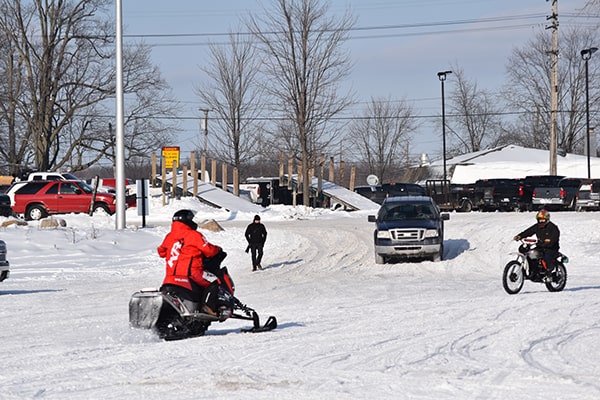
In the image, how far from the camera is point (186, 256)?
36.8 ft

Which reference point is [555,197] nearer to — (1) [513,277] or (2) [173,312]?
(1) [513,277]

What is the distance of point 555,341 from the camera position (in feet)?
36.6

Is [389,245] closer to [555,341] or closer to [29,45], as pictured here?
[555,341]

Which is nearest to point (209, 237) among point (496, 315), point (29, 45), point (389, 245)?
point (389, 245)

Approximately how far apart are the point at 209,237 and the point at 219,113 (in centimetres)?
2985

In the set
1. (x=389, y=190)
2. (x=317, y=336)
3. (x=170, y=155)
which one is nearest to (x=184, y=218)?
(x=317, y=336)

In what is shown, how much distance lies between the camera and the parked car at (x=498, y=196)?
47656mm

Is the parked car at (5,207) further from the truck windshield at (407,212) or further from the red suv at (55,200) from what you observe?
the truck windshield at (407,212)

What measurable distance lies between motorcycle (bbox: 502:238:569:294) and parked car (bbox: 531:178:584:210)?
92.9ft

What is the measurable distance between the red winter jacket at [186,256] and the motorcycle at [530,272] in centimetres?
770

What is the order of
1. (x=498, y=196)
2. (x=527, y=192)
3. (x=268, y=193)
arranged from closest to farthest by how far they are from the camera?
(x=527, y=192) → (x=498, y=196) → (x=268, y=193)

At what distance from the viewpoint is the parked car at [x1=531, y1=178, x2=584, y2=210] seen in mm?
45312

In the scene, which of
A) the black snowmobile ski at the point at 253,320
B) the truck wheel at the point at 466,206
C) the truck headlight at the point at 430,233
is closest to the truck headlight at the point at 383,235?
the truck headlight at the point at 430,233

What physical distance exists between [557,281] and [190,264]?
9.02m
